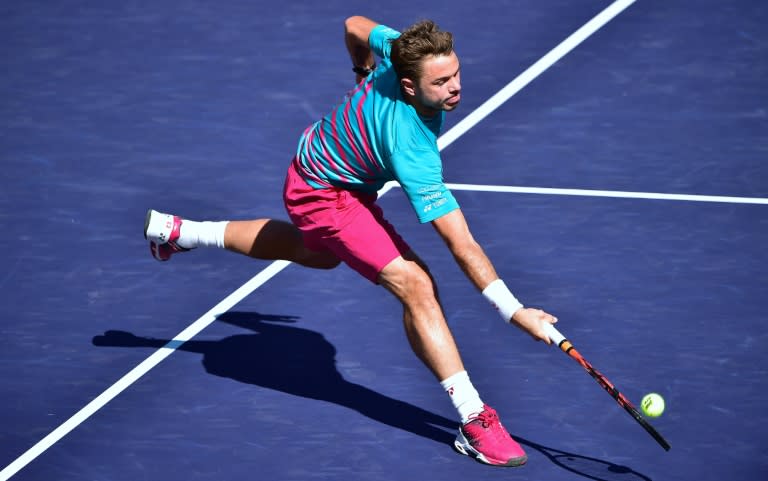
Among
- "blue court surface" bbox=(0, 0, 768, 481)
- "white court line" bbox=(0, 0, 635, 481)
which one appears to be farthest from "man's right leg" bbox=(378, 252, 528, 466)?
"white court line" bbox=(0, 0, 635, 481)

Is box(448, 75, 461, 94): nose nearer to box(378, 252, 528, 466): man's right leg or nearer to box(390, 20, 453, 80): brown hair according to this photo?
box(390, 20, 453, 80): brown hair

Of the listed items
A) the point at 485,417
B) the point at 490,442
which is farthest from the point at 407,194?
the point at 490,442

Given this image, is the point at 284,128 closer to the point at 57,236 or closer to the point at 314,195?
the point at 57,236

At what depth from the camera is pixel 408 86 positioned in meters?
7.76

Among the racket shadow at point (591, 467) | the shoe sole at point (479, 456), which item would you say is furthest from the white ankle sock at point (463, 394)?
the racket shadow at point (591, 467)

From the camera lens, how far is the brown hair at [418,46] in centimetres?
761

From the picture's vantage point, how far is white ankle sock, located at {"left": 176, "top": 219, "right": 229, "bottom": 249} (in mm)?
9047

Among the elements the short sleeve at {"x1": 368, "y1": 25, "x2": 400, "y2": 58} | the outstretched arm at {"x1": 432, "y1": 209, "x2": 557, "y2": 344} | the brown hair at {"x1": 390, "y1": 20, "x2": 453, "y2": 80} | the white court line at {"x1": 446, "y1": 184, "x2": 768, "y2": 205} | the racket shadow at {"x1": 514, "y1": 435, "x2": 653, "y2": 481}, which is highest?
the brown hair at {"x1": 390, "y1": 20, "x2": 453, "y2": 80}

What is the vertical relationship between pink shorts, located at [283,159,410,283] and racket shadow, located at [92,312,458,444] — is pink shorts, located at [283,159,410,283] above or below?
above

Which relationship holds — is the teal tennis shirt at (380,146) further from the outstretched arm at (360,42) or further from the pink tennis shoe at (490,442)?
the pink tennis shoe at (490,442)

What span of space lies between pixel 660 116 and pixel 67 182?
4.35m

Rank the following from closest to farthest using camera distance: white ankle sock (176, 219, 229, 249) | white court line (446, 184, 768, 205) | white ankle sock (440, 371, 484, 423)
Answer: white ankle sock (440, 371, 484, 423) → white ankle sock (176, 219, 229, 249) → white court line (446, 184, 768, 205)

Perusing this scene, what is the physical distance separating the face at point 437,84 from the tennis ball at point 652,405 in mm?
1829

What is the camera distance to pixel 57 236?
1032 centimetres
